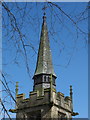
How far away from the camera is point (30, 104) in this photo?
20.6m

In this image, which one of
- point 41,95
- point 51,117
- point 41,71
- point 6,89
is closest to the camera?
point 6,89

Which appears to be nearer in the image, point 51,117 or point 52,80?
point 51,117

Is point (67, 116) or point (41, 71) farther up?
point (41, 71)

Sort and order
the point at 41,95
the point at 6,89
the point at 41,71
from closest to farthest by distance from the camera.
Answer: the point at 6,89 < the point at 41,95 < the point at 41,71

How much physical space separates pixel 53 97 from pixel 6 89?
17.3 m

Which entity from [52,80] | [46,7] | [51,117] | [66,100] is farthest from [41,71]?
[46,7]

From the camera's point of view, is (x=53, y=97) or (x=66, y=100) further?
(x=66, y=100)

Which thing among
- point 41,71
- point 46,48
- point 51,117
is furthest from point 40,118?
point 46,48

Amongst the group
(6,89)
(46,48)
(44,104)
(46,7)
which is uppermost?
(46,48)

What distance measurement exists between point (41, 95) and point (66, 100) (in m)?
1.89

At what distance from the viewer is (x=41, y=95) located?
68.4 ft

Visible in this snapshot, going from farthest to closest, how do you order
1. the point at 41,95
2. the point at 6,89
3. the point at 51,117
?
the point at 41,95
the point at 51,117
the point at 6,89

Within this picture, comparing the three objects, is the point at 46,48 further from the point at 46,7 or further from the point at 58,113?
the point at 46,7

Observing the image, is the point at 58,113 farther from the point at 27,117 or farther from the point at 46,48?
the point at 46,48
